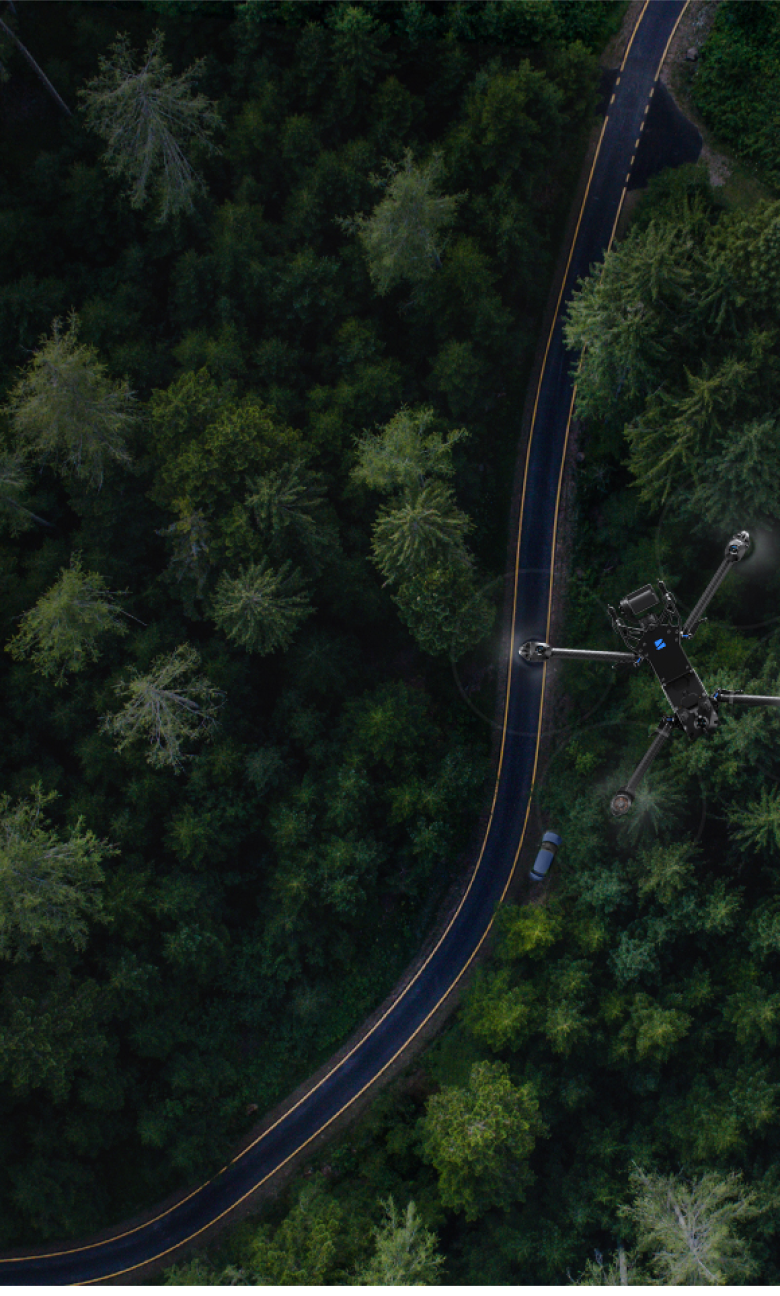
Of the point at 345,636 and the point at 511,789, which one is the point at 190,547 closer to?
the point at 345,636

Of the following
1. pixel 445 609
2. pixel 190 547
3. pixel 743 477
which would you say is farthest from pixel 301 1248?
pixel 743 477

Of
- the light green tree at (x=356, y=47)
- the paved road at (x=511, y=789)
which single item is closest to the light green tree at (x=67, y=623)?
the paved road at (x=511, y=789)

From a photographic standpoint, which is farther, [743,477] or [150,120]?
Result: [150,120]

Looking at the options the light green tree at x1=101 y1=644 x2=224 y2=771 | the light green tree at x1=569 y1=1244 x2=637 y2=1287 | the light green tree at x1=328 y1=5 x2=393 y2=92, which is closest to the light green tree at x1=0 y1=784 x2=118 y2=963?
the light green tree at x1=101 y1=644 x2=224 y2=771

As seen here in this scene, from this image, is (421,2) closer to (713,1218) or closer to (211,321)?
(211,321)

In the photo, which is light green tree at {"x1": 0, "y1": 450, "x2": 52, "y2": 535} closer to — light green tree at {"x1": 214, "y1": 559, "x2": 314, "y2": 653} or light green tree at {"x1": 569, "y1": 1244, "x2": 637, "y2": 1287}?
light green tree at {"x1": 214, "y1": 559, "x2": 314, "y2": 653}

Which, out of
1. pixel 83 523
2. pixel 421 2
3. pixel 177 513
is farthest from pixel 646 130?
pixel 83 523

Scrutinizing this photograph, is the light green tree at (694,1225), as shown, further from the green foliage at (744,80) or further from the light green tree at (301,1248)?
the green foliage at (744,80)
